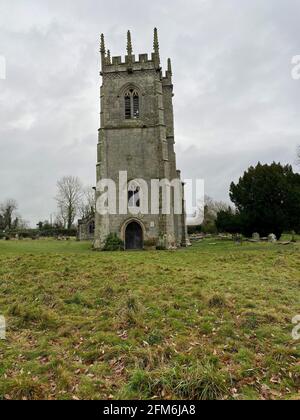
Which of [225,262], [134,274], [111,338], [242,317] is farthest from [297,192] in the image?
[111,338]

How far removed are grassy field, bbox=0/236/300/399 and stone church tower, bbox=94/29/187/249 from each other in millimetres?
13862

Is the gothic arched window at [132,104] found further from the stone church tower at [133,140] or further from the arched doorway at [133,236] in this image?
the arched doorway at [133,236]

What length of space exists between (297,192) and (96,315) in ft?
76.5

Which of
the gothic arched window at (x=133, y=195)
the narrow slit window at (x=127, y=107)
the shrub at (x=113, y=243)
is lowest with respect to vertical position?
the shrub at (x=113, y=243)

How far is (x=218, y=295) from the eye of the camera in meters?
8.49

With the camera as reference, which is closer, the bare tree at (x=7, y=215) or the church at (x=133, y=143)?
the church at (x=133, y=143)

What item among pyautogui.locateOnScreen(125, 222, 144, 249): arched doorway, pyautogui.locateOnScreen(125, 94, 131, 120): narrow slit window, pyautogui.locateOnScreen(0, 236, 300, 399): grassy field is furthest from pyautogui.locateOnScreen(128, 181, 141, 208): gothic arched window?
pyautogui.locateOnScreen(0, 236, 300, 399): grassy field

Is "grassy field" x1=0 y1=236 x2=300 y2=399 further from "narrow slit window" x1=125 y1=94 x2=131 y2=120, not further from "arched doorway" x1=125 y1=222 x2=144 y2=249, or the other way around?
"narrow slit window" x1=125 y1=94 x2=131 y2=120

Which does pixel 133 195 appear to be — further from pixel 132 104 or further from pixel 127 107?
pixel 132 104

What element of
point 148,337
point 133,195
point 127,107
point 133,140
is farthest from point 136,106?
point 148,337

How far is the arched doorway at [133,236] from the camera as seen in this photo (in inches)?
1032

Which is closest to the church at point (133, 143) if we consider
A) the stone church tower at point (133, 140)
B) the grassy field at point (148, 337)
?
the stone church tower at point (133, 140)
